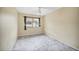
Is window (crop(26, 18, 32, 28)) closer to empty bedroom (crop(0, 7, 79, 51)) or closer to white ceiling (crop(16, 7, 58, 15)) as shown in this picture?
empty bedroom (crop(0, 7, 79, 51))

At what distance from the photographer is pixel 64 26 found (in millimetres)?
1628

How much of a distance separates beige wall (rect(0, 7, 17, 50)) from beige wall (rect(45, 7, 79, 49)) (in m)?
0.65

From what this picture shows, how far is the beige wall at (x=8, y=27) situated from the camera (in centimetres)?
145

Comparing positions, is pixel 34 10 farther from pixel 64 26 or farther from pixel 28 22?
pixel 64 26

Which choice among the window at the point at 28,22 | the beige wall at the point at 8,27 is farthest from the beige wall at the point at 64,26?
the beige wall at the point at 8,27

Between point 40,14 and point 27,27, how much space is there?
14.5 inches

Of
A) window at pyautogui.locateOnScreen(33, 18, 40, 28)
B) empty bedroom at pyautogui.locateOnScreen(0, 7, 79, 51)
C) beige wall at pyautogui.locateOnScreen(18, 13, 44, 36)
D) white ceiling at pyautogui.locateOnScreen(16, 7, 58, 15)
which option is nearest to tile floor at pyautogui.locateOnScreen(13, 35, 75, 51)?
empty bedroom at pyautogui.locateOnScreen(0, 7, 79, 51)

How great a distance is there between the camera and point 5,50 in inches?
57.1
